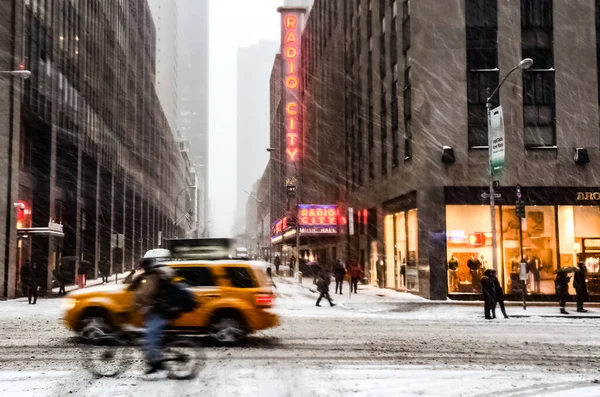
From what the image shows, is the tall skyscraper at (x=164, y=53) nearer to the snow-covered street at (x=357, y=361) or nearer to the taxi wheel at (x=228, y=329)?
the snow-covered street at (x=357, y=361)

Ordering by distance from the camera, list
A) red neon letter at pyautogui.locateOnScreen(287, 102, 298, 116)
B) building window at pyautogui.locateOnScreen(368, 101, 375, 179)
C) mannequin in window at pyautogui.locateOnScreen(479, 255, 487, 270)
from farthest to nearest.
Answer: red neon letter at pyautogui.locateOnScreen(287, 102, 298, 116), building window at pyautogui.locateOnScreen(368, 101, 375, 179), mannequin in window at pyautogui.locateOnScreen(479, 255, 487, 270)

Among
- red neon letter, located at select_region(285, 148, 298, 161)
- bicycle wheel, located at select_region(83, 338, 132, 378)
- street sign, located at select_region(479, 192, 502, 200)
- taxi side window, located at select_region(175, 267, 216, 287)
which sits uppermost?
red neon letter, located at select_region(285, 148, 298, 161)

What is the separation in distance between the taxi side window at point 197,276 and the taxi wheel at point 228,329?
0.81 metres

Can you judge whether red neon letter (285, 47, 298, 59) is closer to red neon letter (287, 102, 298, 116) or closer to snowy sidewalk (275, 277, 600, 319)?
red neon letter (287, 102, 298, 116)

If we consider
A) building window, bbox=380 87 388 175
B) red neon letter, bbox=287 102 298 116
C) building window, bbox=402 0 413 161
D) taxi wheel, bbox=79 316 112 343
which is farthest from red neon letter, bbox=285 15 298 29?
taxi wheel, bbox=79 316 112 343

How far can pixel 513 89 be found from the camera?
27422 millimetres

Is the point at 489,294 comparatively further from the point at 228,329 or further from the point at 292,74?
the point at 292,74

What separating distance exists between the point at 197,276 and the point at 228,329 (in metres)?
1.36

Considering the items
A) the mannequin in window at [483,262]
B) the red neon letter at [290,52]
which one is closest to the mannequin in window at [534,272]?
the mannequin in window at [483,262]

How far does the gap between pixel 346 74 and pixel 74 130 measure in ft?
68.8

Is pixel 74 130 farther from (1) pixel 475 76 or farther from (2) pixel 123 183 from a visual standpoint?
(1) pixel 475 76

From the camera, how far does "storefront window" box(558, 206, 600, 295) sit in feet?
88.2

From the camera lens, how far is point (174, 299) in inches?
374

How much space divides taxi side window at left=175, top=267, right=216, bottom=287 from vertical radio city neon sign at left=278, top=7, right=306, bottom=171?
54732 millimetres
